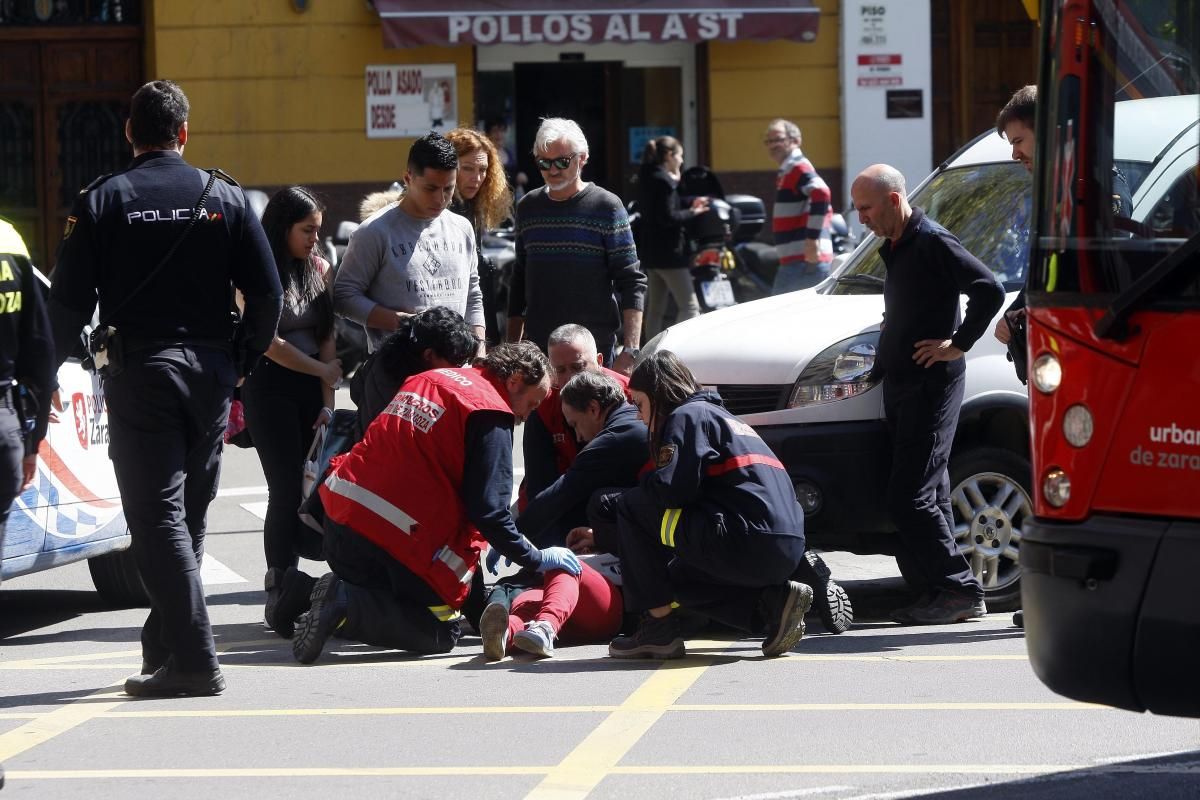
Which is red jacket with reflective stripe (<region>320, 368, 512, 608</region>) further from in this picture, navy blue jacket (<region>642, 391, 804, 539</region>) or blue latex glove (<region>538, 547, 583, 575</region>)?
navy blue jacket (<region>642, 391, 804, 539</region>)

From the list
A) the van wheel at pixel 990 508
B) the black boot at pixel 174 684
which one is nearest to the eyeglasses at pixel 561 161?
the van wheel at pixel 990 508

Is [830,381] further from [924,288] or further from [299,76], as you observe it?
[299,76]

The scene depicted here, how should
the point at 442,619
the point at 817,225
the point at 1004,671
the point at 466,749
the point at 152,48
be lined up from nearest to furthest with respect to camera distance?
the point at 466,749 < the point at 1004,671 < the point at 442,619 < the point at 817,225 < the point at 152,48

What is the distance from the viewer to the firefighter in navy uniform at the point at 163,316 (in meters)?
5.89

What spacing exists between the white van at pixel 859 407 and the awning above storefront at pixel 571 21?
10.7m

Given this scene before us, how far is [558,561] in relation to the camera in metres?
6.78

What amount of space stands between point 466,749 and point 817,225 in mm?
7946

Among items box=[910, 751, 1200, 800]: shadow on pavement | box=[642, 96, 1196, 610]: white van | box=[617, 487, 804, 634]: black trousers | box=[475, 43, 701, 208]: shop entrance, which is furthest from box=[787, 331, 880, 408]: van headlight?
box=[475, 43, 701, 208]: shop entrance

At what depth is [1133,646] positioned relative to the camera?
4105 millimetres

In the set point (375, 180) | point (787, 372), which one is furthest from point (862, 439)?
point (375, 180)

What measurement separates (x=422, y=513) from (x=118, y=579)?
2027mm

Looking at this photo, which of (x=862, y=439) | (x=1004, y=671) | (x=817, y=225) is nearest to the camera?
(x=1004, y=671)

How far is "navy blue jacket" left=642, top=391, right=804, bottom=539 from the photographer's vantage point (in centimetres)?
645

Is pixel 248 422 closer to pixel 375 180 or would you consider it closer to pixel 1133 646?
pixel 1133 646
